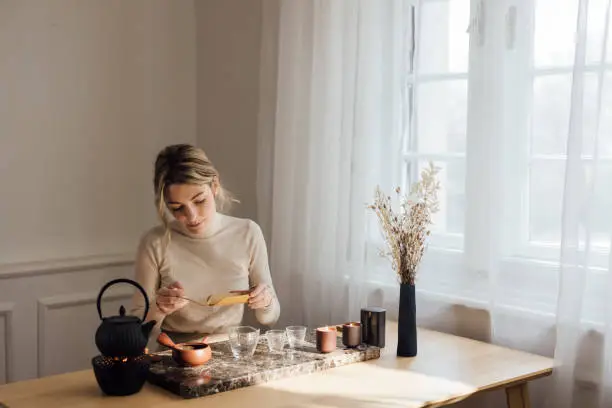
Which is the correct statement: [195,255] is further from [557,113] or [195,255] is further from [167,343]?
[557,113]

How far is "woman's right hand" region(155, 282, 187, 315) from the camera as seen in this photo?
7.64 ft

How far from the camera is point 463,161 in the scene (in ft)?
8.82

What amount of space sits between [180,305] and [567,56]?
1339 mm

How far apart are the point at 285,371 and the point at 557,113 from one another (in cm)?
110

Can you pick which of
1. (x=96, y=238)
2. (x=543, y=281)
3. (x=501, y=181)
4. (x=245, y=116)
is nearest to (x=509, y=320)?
(x=543, y=281)

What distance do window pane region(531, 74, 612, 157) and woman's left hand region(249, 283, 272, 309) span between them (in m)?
0.92

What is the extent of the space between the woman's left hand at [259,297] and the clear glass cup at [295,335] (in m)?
0.17

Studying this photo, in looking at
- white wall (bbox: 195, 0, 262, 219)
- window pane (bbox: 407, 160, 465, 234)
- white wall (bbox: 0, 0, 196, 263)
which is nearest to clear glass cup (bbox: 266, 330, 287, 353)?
window pane (bbox: 407, 160, 465, 234)

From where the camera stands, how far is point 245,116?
11.4ft

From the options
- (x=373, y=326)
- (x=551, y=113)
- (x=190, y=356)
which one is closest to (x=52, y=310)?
(x=190, y=356)

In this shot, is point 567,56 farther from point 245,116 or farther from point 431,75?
point 245,116

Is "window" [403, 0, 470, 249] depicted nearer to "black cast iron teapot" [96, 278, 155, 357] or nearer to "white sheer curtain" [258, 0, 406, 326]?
"white sheer curtain" [258, 0, 406, 326]

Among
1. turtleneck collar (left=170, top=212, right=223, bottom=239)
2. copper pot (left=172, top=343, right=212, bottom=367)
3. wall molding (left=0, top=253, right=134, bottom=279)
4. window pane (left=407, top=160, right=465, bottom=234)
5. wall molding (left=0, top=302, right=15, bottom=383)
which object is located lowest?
wall molding (left=0, top=302, right=15, bottom=383)

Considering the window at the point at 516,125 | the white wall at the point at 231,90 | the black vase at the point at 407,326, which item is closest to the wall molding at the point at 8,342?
the white wall at the point at 231,90
